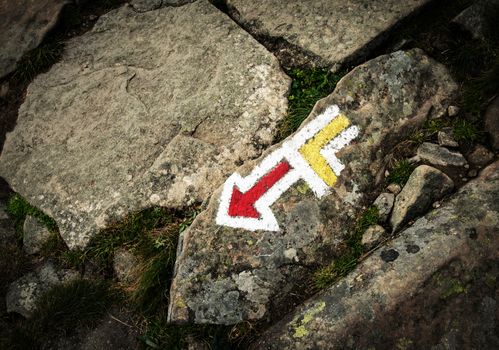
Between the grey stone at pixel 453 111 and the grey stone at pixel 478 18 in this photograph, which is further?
the grey stone at pixel 478 18

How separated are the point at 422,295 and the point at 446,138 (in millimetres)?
1081

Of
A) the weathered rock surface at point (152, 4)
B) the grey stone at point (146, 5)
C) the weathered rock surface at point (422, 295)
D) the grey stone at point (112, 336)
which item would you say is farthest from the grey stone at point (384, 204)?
the grey stone at point (146, 5)

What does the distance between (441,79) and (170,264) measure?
7.72 feet

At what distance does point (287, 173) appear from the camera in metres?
2.42

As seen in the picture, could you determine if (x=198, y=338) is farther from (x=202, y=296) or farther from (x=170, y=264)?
(x=170, y=264)

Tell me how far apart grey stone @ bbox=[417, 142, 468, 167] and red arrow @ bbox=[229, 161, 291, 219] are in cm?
91

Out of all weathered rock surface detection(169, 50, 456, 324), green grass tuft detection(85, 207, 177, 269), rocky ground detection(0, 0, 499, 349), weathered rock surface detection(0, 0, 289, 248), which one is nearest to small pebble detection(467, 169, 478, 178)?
rocky ground detection(0, 0, 499, 349)

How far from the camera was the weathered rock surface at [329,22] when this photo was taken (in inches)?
110

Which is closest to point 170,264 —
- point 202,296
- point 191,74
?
point 202,296

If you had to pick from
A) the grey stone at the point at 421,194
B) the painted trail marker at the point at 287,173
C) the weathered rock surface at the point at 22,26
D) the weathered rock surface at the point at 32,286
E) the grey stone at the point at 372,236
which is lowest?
the grey stone at the point at 372,236

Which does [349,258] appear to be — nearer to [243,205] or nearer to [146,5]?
[243,205]

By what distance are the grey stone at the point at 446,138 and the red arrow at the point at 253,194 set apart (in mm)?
1041

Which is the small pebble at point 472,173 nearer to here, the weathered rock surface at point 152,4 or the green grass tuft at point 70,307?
the green grass tuft at point 70,307

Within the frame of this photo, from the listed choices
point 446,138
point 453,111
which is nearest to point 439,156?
point 446,138
